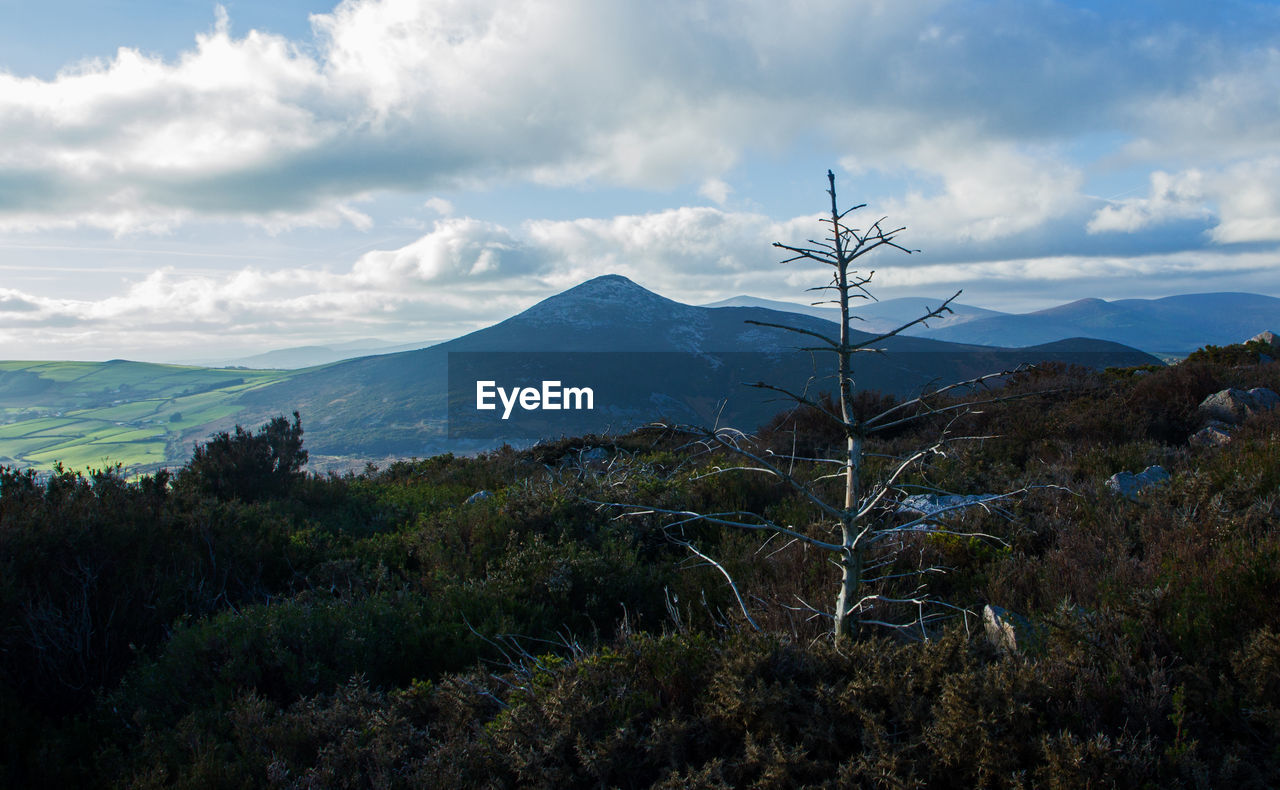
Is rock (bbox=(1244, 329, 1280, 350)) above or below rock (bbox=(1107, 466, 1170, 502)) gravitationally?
above

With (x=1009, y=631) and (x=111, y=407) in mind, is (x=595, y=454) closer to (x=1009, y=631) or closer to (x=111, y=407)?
(x=1009, y=631)

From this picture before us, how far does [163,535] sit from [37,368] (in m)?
170

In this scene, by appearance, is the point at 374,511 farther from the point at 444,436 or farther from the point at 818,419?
the point at 444,436

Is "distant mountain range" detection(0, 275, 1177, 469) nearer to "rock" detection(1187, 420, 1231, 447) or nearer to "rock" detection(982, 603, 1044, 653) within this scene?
"rock" detection(1187, 420, 1231, 447)

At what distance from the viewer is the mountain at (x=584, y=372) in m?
75.4

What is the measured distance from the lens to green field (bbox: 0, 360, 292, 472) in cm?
6531

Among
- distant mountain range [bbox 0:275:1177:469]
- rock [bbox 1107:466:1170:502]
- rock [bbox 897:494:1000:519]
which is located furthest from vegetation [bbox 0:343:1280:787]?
distant mountain range [bbox 0:275:1177:469]

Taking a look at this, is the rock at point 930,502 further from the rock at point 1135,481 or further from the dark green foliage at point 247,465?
the dark green foliage at point 247,465

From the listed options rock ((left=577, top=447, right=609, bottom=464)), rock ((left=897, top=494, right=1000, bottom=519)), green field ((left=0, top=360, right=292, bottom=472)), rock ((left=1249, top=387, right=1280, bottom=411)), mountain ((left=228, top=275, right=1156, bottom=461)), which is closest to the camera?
rock ((left=897, top=494, right=1000, bottom=519))

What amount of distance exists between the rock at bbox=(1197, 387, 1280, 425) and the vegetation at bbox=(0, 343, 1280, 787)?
2.67 metres

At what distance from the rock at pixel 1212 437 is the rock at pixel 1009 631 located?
239 inches

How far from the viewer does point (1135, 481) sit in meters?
6.21

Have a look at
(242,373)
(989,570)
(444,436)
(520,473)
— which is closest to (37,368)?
(242,373)

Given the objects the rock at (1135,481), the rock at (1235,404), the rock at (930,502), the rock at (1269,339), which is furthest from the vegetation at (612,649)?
the rock at (1269,339)
